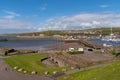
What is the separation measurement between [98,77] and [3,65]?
28997 millimetres

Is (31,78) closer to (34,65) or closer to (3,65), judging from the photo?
(34,65)

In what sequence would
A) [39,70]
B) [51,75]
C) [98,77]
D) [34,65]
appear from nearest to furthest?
[98,77] → [51,75] → [39,70] → [34,65]

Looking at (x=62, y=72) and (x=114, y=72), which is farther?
(x=62, y=72)

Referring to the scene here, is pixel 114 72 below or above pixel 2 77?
above

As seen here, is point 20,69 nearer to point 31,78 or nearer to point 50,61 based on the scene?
point 31,78

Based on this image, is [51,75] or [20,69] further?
[20,69]

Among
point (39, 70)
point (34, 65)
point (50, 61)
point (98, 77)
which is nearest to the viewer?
point (98, 77)

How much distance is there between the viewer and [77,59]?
51.3 m

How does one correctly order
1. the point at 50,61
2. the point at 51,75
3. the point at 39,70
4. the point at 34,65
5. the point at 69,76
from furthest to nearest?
the point at 50,61, the point at 34,65, the point at 39,70, the point at 51,75, the point at 69,76

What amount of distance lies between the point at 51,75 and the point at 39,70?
17.8ft

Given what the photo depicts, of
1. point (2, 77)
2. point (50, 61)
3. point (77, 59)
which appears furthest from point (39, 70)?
point (50, 61)

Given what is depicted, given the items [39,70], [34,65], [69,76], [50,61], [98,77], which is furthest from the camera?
[50,61]

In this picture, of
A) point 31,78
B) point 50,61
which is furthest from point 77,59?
point 31,78

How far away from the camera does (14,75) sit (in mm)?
41719
